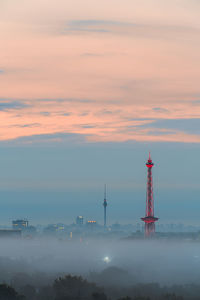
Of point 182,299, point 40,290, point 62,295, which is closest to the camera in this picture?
point 182,299

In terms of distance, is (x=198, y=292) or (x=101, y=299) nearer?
(x=101, y=299)

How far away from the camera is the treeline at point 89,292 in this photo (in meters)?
161

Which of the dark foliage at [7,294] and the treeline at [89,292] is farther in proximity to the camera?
the treeline at [89,292]

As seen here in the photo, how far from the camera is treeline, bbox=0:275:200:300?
528 feet

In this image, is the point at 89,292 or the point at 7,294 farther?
the point at 89,292

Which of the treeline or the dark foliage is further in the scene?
the treeline

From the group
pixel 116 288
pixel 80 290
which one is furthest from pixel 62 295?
pixel 116 288

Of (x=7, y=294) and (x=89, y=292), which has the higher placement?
(x=89, y=292)

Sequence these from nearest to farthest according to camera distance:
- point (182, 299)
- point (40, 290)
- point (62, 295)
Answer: point (182, 299) < point (62, 295) < point (40, 290)

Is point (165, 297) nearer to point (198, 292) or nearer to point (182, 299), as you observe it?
point (182, 299)

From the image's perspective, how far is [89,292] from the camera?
175375 mm

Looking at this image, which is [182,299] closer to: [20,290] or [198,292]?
[198,292]

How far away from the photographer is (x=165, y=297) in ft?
526

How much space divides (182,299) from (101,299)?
17.9m
